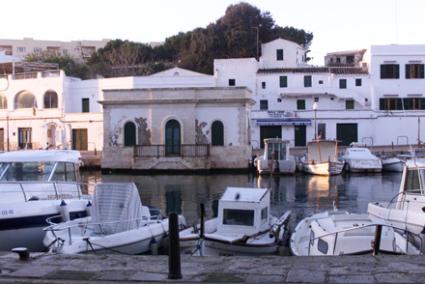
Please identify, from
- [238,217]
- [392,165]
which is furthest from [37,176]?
A: [392,165]

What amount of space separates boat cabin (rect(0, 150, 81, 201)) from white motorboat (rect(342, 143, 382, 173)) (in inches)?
1209

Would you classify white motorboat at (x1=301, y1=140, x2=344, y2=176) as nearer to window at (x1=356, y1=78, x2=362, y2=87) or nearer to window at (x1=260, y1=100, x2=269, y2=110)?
window at (x1=260, y1=100, x2=269, y2=110)

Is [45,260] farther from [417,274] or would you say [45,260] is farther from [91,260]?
[417,274]

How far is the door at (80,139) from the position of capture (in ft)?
181

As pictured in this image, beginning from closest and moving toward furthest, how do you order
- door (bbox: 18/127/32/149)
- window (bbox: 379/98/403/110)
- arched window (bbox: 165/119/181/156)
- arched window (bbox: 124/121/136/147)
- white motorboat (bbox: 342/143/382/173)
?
white motorboat (bbox: 342/143/382/173), arched window (bbox: 165/119/181/156), arched window (bbox: 124/121/136/147), door (bbox: 18/127/32/149), window (bbox: 379/98/403/110)

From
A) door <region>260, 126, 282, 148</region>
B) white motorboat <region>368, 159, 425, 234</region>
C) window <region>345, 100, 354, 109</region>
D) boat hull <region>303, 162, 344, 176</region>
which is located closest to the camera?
white motorboat <region>368, 159, 425, 234</region>

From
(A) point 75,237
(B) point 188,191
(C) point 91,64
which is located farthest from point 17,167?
(C) point 91,64

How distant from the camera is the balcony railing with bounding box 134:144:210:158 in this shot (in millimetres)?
46469

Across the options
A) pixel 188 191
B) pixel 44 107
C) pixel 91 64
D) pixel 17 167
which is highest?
pixel 91 64

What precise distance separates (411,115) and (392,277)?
169ft

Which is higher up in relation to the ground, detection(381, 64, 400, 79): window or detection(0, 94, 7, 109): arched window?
detection(381, 64, 400, 79): window

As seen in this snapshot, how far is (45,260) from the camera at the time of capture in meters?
8.45

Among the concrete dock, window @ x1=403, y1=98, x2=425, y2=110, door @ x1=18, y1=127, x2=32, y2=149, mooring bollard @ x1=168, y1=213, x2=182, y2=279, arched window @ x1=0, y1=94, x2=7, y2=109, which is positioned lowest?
the concrete dock

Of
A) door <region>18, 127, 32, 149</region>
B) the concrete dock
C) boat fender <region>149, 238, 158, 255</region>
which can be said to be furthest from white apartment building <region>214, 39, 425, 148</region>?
the concrete dock
